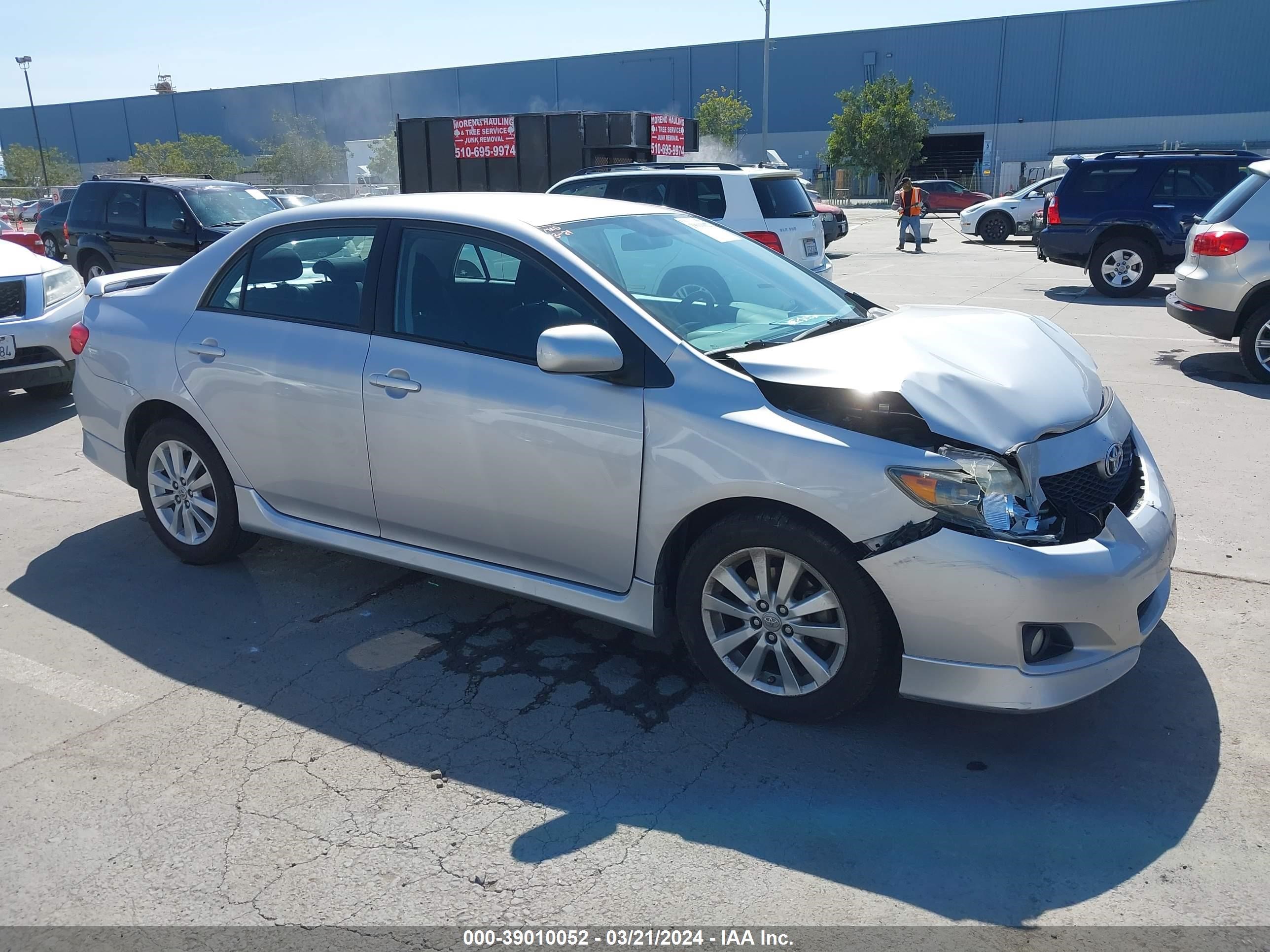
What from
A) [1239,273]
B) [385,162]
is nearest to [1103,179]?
[1239,273]

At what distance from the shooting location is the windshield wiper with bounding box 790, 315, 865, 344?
158 inches

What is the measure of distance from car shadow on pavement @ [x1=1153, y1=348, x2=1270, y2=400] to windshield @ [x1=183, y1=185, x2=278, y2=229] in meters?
10.9

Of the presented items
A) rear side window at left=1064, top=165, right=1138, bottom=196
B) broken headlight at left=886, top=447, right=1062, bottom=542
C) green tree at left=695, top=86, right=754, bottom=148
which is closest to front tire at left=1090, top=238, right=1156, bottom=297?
rear side window at left=1064, top=165, right=1138, bottom=196

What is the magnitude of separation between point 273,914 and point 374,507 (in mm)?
1892

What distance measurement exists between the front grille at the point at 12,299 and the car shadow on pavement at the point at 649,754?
4450 millimetres

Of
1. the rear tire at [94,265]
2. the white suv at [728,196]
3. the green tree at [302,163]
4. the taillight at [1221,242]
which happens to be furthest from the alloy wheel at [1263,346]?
the green tree at [302,163]

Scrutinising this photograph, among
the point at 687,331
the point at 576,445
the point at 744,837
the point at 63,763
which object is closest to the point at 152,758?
the point at 63,763

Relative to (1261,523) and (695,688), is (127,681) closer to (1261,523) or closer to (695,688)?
(695,688)

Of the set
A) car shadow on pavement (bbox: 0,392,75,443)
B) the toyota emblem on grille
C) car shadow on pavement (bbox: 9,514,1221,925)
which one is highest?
the toyota emblem on grille

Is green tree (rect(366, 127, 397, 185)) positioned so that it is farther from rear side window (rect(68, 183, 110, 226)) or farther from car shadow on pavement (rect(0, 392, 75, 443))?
car shadow on pavement (rect(0, 392, 75, 443))

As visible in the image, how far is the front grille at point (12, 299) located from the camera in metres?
8.04

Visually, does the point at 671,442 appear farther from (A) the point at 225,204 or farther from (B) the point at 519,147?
(B) the point at 519,147

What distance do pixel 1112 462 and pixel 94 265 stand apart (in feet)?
50.6

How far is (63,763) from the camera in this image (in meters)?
3.48
